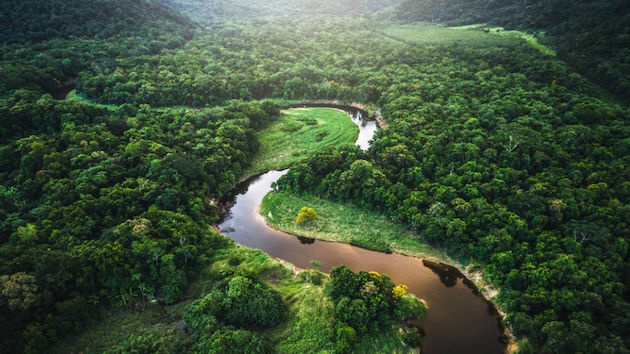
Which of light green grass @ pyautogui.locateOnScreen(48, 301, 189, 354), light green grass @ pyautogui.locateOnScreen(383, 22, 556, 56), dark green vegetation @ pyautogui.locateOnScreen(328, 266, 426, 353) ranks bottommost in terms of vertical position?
light green grass @ pyautogui.locateOnScreen(48, 301, 189, 354)

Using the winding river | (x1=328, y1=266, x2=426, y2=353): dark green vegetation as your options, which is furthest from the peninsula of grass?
(x1=328, y1=266, x2=426, y2=353): dark green vegetation

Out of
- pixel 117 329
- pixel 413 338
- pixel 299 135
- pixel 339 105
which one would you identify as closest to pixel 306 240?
pixel 413 338

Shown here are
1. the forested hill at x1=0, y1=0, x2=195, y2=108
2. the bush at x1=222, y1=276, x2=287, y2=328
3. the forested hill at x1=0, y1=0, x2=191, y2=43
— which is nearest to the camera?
the bush at x1=222, y1=276, x2=287, y2=328

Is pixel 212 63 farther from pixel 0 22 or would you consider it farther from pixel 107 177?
pixel 107 177

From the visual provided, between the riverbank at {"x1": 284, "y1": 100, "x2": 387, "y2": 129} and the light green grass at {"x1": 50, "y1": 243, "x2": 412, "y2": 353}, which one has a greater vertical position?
the riverbank at {"x1": 284, "y1": 100, "x2": 387, "y2": 129}

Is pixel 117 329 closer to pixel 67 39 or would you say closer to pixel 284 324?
pixel 284 324

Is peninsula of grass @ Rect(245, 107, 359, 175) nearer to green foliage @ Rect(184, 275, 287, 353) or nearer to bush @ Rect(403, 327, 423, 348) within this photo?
green foliage @ Rect(184, 275, 287, 353)

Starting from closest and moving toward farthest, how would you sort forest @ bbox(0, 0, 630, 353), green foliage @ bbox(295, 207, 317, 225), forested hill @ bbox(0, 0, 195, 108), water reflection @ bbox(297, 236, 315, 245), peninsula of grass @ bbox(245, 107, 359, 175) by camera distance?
forest @ bbox(0, 0, 630, 353), water reflection @ bbox(297, 236, 315, 245), green foliage @ bbox(295, 207, 317, 225), peninsula of grass @ bbox(245, 107, 359, 175), forested hill @ bbox(0, 0, 195, 108)
